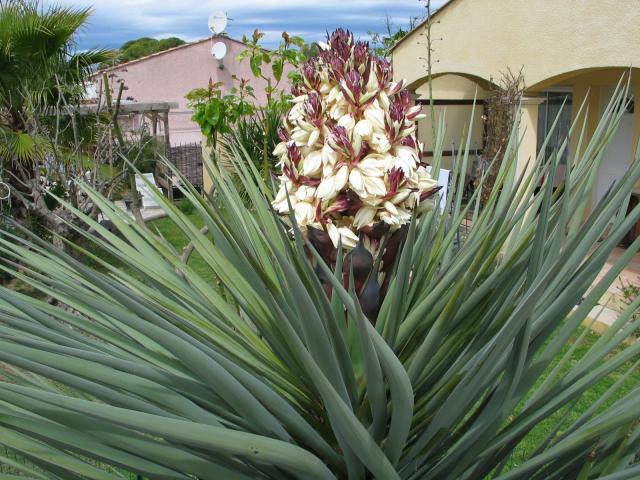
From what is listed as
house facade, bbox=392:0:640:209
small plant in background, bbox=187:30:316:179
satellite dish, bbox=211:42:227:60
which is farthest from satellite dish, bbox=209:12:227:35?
small plant in background, bbox=187:30:316:179

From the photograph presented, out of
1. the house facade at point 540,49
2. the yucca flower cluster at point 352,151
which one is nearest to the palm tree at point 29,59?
the house facade at point 540,49

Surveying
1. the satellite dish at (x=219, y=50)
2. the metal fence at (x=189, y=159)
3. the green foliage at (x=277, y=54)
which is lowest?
the metal fence at (x=189, y=159)

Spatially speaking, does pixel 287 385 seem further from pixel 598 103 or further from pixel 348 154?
pixel 598 103

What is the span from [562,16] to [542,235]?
7.78 meters

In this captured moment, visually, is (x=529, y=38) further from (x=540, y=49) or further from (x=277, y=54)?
(x=277, y=54)

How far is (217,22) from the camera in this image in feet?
51.2

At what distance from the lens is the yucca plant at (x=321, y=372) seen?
782mm

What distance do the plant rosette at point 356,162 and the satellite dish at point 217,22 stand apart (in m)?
14.9

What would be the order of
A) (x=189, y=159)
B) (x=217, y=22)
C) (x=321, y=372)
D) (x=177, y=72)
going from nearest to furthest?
(x=321, y=372) → (x=217, y=22) → (x=189, y=159) → (x=177, y=72)

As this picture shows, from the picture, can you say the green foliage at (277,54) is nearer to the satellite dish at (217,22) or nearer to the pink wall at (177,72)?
the satellite dish at (217,22)

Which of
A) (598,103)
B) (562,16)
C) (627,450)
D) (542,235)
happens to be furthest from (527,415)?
(598,103)

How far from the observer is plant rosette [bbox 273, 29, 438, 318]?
47.3 inches

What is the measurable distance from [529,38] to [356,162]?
8.01 meters

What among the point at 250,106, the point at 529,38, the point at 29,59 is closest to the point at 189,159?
the point at 29,59
